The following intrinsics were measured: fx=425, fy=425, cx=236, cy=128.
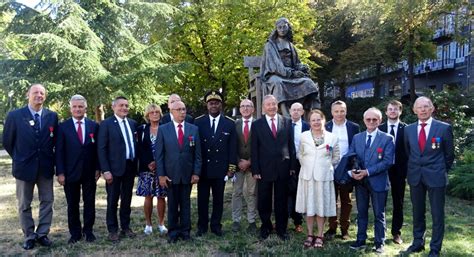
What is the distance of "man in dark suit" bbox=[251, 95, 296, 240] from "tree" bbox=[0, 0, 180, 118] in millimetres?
9569

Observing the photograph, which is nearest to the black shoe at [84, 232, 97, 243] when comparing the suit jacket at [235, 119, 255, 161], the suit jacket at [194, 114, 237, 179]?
the suit jacket at [194, 114, 237, 179]

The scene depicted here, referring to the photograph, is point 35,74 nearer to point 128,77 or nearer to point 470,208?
point 128,77

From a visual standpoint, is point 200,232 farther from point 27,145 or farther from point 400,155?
point 400,155

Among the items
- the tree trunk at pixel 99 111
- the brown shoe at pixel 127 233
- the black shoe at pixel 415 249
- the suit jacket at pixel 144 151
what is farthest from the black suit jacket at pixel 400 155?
the tree trunk at pixel 99 111

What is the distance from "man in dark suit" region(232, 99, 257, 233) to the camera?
5988mm

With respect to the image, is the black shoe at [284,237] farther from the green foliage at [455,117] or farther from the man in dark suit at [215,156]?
the green foliage at [455,117]

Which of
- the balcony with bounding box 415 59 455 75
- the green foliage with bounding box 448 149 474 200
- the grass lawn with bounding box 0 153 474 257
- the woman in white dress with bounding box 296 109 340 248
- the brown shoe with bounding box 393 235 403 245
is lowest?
the grass lawn with bounding box 0 153 474 257

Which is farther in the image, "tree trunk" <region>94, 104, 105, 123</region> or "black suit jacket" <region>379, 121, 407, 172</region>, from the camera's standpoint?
"tree trunk" <region>94, 104, 105, 123</region>

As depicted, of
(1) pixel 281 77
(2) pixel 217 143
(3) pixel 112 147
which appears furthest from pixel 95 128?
(1) pixel 281 77

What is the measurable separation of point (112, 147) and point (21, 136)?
1.07 metres

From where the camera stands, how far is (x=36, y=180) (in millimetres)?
5273

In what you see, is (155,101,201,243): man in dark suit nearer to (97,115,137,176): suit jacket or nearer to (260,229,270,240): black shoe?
(97,115,137,176): suit jacket

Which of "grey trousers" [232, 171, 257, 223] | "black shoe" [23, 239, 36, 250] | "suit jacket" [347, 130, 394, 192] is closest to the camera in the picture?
"suit jacket" [347, 130, 394, 192]

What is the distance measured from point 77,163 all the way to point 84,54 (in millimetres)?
9009
